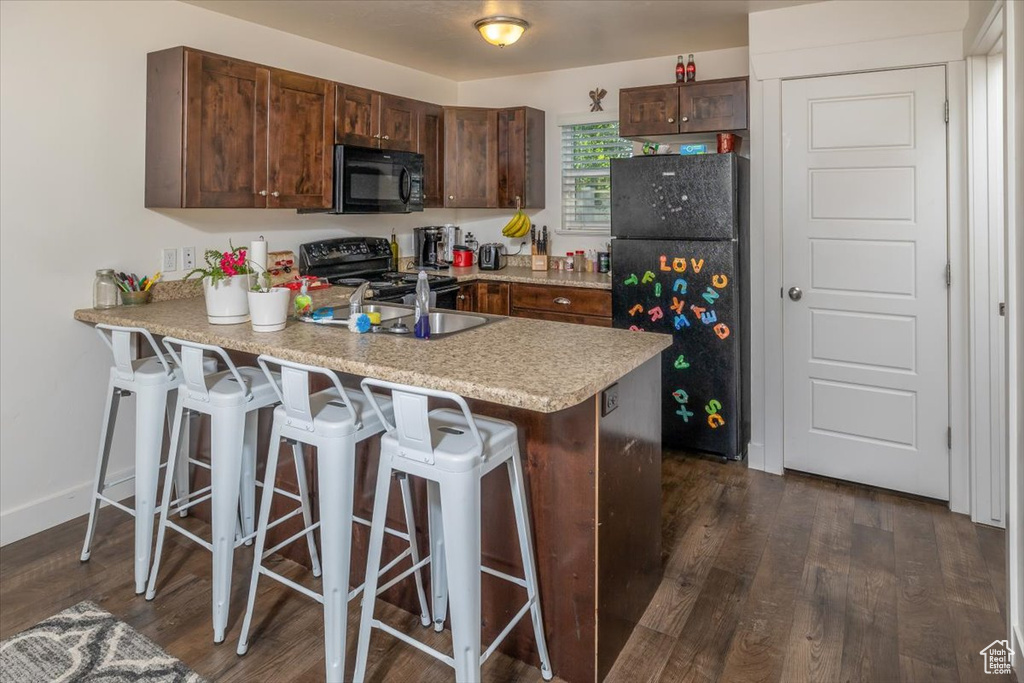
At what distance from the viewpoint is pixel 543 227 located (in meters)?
4.64

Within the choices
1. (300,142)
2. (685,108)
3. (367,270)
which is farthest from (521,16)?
(367,270)

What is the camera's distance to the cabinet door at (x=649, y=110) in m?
3.73

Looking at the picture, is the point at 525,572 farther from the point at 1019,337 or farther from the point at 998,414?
the point at 998,414

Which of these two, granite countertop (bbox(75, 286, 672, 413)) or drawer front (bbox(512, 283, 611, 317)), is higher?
drawer front (bbox(512, 283, 611, 317))

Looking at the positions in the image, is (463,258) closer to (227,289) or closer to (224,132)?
(224,132)

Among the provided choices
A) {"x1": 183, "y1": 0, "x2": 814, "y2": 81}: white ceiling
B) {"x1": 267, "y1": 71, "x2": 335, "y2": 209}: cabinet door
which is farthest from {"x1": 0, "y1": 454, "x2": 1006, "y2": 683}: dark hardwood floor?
{"x1": 183, "y1": 0, "x2": 814, "y2": 81}: white ceiling

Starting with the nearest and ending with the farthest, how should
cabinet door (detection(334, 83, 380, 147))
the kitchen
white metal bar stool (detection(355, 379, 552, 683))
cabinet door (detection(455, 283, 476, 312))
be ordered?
white metal bar stool (detection(355, 379, 552, 683)) < the kitchen < cabinet door (detection(334, 83, 380, 147)) < cabinet door (detection(455, 283, 476, 312))

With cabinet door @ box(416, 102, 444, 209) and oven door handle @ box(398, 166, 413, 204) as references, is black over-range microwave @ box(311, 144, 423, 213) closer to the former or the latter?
oven door handle @ box(398, 166, 413, 204)

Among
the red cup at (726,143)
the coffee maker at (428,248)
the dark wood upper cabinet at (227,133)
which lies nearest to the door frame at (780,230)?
the red cup at (726,143)

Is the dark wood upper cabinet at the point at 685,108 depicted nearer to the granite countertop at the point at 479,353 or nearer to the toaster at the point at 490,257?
the toaster at the point at 490,257

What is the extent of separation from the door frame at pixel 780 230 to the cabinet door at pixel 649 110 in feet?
1.88

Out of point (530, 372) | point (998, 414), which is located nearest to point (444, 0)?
point (530, 372)

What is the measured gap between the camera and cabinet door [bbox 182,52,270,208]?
2771 mm

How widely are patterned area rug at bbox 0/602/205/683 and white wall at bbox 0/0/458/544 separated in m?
0.88
